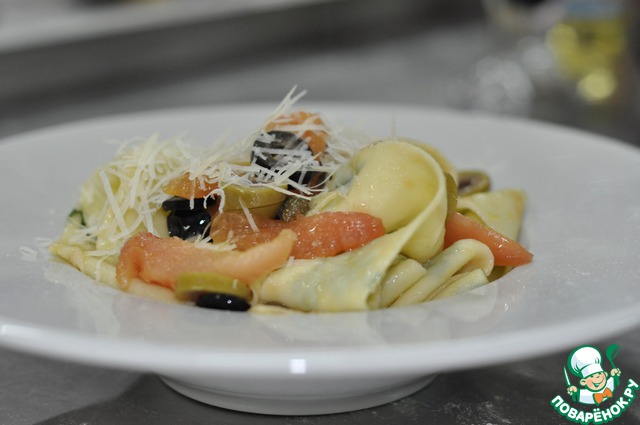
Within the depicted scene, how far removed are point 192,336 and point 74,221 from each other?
93 cm

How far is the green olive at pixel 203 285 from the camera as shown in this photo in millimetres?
1649

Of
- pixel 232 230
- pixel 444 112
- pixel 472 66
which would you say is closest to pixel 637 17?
pixel 472 66

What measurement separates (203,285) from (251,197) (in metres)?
0.35

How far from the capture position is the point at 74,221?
218cm

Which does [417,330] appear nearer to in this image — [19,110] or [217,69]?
[19,110]

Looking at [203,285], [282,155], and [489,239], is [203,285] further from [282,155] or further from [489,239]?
[489,239]

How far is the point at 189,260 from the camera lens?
1.75 m

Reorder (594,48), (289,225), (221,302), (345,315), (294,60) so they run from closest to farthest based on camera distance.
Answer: (345,315) → (221,302) → (289,225) → (594,48) → (294,60)

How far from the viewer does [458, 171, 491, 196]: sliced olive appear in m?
2.39

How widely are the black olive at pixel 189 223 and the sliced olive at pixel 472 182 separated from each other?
806 millimetres

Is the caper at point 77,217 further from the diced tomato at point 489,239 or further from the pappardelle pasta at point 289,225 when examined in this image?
the diced tomato at point 489,239

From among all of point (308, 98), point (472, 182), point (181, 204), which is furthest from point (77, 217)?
point (308, 98)

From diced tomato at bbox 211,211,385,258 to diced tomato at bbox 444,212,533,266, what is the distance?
0.74 feet

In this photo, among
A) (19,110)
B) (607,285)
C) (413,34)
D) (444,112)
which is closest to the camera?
(607,285)
